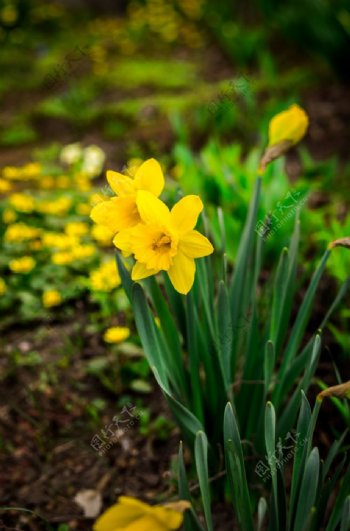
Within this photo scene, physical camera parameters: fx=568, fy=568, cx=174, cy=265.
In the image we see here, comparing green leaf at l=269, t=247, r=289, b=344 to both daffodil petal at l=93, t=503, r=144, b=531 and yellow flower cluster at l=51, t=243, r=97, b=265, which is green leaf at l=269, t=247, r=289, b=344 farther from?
yellow flower cluster at l=51, t=243, r=97, b=265

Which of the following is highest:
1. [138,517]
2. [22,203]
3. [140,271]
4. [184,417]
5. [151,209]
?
[151,209]

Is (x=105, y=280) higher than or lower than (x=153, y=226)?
lower

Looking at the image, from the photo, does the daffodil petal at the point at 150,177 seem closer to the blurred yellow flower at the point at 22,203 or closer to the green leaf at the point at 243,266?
the green leaf at the point at 243,266

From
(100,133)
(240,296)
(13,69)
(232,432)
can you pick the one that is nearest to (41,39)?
(13,69)

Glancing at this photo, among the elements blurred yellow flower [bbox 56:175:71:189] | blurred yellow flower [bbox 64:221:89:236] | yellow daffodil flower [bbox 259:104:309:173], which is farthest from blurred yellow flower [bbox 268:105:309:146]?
blurred yellow flower [bbox 56:175:71:189]

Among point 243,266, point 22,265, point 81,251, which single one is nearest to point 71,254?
point 81,251

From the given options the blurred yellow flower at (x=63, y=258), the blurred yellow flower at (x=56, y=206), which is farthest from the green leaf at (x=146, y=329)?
the blurred yellow flower at (x=56, y=206)

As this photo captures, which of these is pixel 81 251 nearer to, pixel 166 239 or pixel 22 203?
pixel 22 203
